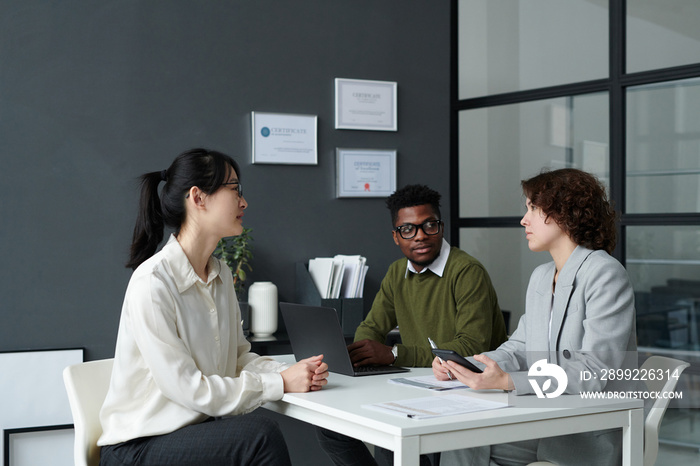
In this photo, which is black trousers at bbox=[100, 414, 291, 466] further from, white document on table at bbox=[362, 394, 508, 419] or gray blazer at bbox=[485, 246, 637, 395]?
gray blazer at bbox=[485, 246, 637, 395]

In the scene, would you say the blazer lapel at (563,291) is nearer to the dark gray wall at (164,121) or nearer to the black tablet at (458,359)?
the black tablet at (458,359)

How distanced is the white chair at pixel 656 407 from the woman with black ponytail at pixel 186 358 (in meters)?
0.85

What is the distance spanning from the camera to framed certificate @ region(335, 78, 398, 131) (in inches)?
160

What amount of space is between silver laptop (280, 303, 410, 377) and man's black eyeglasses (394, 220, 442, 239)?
0.56 meters

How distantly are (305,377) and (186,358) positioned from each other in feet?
1.11

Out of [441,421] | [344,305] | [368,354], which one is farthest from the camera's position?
[344,305]

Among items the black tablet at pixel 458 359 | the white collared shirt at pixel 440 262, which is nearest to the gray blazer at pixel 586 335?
the black tablet at pixel 458 359

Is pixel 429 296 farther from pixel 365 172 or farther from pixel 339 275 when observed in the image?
pixel 365 172

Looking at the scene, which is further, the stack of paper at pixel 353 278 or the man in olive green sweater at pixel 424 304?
the stack of paper at pixel 353 278

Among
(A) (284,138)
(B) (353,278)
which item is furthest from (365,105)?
(B) (353,278)

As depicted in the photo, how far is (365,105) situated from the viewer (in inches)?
163

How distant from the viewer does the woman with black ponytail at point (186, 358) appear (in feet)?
6.70

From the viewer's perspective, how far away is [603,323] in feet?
7.05

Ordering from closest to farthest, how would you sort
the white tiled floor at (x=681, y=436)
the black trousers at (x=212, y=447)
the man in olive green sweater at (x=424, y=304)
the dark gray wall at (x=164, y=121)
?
the black trousers at (x=212, y=447), the man in olive green sweater at (x=424, y=304), the dark gray wall at (x=164, y=121), the white tiled floor at (x=681, y=436)
